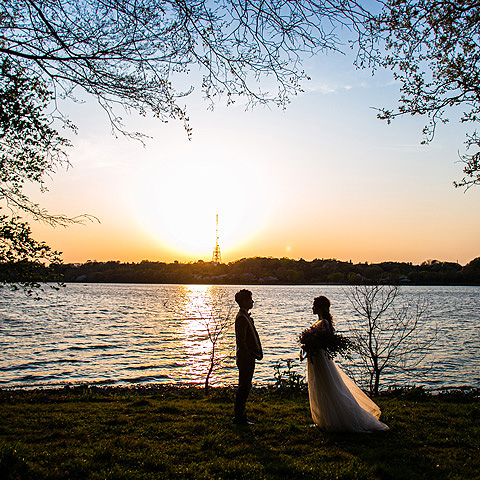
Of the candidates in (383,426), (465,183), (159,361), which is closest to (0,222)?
(383,426)

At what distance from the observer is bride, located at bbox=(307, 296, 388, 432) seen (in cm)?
774

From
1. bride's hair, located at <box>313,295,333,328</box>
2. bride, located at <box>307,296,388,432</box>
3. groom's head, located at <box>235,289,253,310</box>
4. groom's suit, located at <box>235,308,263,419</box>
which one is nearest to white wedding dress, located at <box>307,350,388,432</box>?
bride, located at <box>307,296,388,432</box>

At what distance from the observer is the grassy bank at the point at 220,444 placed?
5.79m

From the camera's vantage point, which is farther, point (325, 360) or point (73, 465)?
point (325, 360)

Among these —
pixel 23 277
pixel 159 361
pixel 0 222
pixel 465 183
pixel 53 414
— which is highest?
pixel 465 183

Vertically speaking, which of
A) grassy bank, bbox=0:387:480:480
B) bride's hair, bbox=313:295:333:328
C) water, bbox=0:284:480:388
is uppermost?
bride's hair, bbox=313:295:333:328

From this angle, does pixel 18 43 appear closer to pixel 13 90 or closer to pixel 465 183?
pixel 13 90

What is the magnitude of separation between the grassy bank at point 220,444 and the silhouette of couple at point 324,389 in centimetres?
25

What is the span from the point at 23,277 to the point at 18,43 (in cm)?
463

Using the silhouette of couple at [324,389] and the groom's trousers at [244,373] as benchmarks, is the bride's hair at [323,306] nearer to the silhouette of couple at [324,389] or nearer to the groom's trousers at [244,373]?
the silhouette of couple at [324,389]

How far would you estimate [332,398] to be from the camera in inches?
308

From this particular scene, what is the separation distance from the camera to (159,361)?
2506 centimetres

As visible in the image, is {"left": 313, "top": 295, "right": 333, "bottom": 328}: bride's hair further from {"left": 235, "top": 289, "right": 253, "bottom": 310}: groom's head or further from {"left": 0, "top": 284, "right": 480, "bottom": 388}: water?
{"left": 0, "top": 284, "right": 480, "bottom": 388}: water

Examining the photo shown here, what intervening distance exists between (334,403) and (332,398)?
98mm
